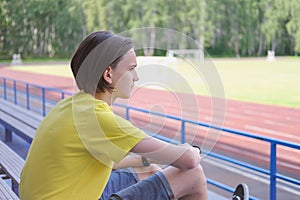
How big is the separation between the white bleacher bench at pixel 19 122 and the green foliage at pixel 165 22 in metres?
35.6

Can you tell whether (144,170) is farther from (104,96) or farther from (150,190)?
(104,96)

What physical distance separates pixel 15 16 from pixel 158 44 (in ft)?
136

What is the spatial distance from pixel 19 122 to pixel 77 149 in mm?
4377

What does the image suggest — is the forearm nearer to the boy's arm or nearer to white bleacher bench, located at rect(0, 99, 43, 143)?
the boy's arm

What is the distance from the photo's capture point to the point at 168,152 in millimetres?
1454

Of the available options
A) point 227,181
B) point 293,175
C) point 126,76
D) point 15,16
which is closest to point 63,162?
point 126,76

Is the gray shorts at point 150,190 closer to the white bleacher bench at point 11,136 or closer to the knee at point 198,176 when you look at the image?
the knee at point 198,176

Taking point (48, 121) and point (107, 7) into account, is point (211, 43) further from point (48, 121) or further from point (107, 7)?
point (48, 121)

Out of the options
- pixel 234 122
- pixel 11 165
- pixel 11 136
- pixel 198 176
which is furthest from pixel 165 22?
pixel 198 176

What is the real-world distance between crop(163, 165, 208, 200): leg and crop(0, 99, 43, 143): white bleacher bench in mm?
3130

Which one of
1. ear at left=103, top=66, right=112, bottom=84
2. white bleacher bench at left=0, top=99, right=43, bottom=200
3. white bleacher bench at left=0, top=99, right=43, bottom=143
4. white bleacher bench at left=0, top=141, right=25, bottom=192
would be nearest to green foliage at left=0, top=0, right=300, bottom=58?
white bleacher bench at left=0, top=99, right=43, bottom=143

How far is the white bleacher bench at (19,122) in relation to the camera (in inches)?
191

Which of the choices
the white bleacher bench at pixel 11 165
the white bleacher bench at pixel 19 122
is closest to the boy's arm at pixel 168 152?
the white bleacher bench at pixel 11 165

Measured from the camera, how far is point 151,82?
1.75m
